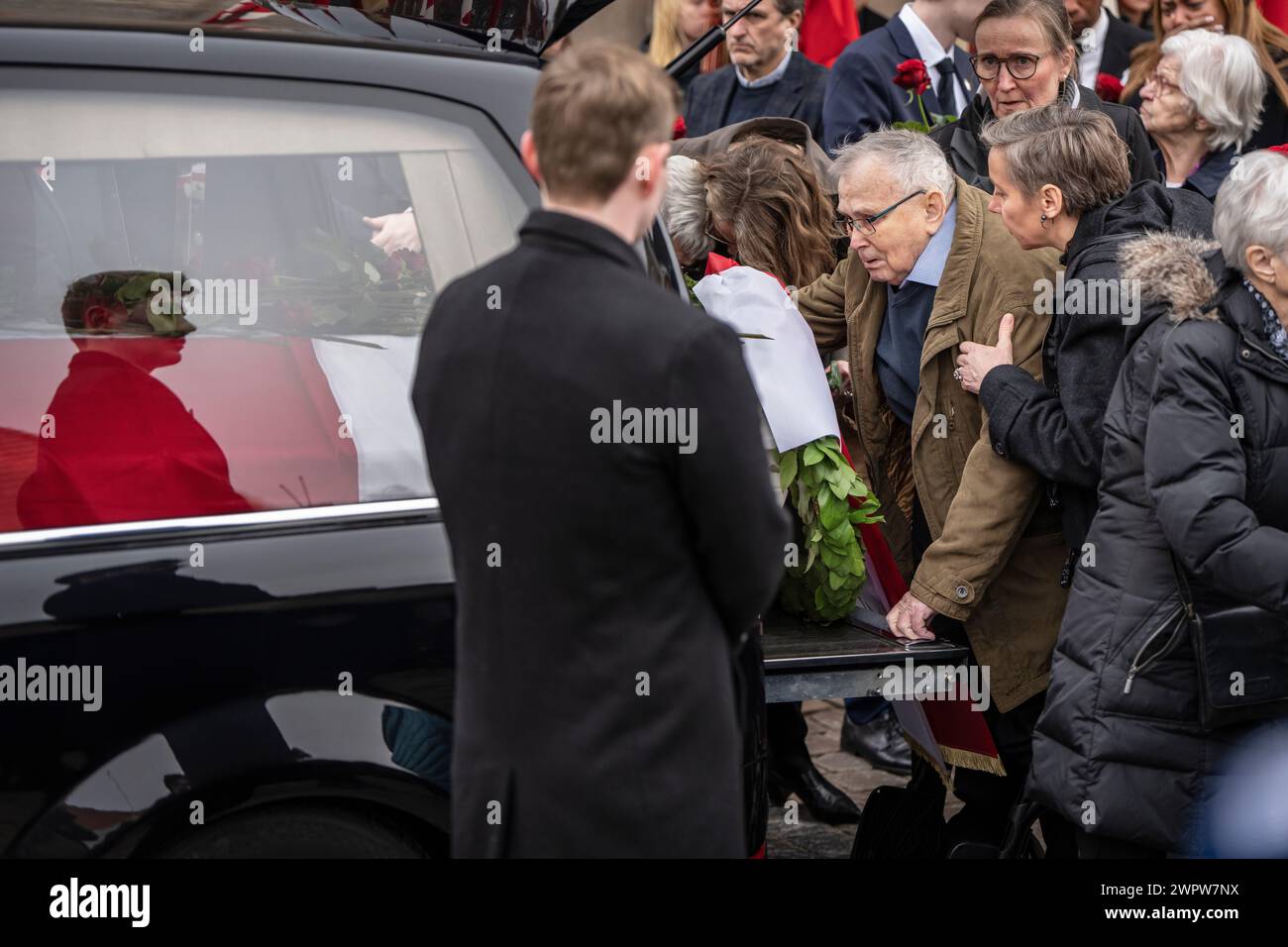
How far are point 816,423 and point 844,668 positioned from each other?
1.82 ft

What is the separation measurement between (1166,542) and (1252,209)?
2.14 feet

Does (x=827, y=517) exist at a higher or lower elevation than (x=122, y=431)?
lower

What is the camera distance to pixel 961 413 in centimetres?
377

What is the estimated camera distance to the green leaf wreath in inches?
138

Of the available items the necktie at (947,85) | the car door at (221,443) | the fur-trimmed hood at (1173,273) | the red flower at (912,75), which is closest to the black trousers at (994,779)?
the fur-trimmed hood at (1173,273)

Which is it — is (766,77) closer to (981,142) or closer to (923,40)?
(923,40)

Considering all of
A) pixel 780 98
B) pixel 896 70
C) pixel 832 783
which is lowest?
pixel 832 783

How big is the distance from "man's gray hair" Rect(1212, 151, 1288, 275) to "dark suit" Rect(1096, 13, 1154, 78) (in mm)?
3496

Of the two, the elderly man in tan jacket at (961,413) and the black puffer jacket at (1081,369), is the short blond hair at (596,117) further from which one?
the elderly man in tan jacket at (961,413)

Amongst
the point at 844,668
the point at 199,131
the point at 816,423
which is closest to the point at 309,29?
the point at 199,131

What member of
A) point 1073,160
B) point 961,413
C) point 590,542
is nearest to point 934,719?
point 961,413

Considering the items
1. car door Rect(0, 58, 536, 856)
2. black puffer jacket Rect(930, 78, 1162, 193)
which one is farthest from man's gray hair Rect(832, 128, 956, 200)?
car door Rect(0, 58, 536, 856)

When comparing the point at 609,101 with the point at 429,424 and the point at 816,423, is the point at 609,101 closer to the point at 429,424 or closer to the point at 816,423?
the point at 429,424
